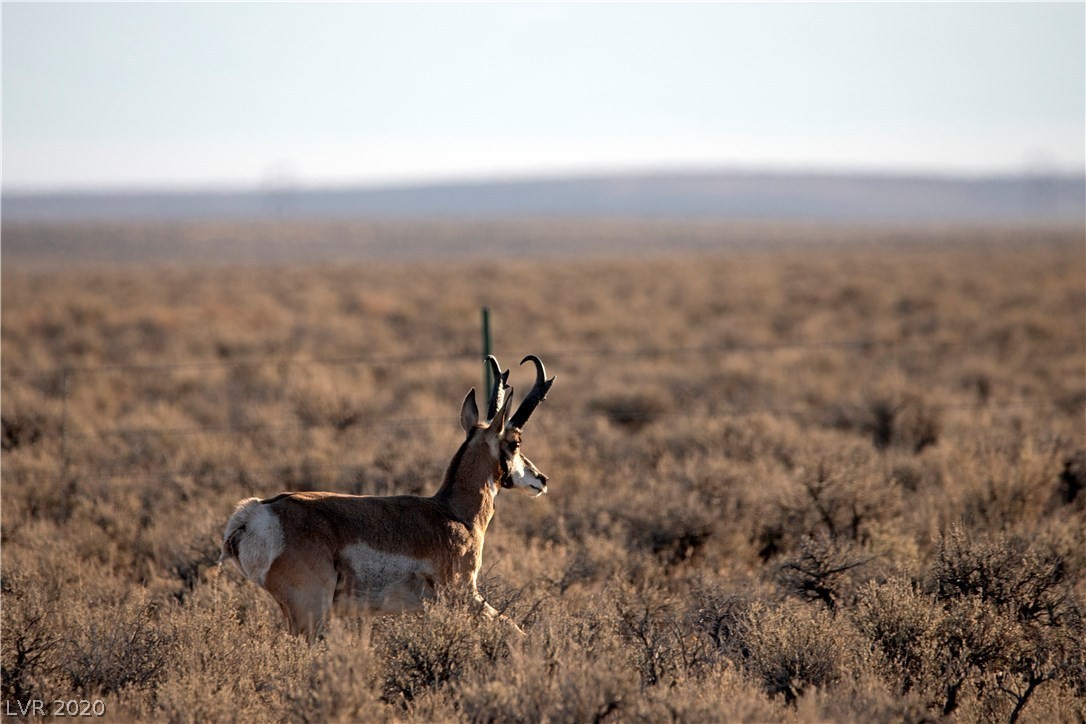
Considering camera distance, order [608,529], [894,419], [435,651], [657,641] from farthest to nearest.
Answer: [894,419], [608,529], [657,641], [435,651]

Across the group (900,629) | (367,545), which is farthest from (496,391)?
(900,629)

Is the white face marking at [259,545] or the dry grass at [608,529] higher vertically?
the white face marking at [259,545]

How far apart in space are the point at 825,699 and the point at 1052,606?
2.34 m

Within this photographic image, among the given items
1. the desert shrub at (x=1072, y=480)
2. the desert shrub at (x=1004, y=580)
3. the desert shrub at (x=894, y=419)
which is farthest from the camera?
the desert shrub at (x=894, y=419)

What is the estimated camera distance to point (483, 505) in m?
6.33

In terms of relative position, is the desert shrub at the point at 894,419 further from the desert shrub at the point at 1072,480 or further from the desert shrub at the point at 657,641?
the desert shrub at the point at 657,641

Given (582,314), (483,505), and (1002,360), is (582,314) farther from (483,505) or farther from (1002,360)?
(483,505)

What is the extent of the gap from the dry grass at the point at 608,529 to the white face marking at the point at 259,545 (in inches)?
16.2

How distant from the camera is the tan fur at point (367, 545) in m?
5.35

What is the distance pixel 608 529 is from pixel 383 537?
314cm

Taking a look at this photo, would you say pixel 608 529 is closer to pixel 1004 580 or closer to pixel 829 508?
pixel 829 508

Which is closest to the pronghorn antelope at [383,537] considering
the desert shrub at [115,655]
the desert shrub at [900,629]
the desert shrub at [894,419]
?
the desert shrub at [115,655]

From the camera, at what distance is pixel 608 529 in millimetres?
8453

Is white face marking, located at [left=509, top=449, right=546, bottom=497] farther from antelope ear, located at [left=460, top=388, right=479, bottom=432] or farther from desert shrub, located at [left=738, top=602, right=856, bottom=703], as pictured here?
desert shrub, located at [left=738, top=602, right=856, bottom=703]
